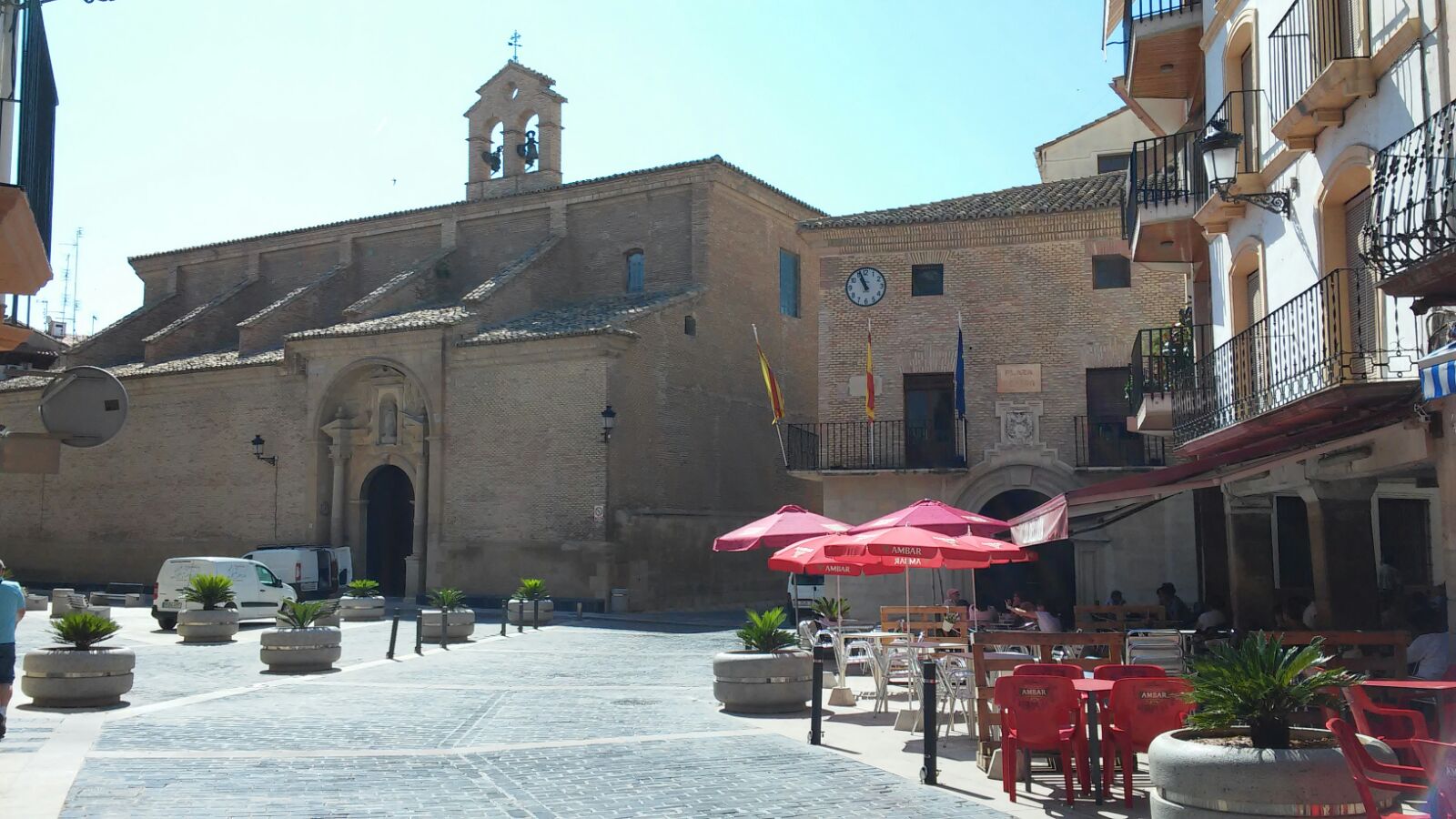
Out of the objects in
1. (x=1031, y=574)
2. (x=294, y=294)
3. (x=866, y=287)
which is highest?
(x=294, y=294)

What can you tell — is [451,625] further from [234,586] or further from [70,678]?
[70,678]

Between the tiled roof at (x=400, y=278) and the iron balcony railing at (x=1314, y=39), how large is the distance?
86.9 feet

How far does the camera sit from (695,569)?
32000 millimetres

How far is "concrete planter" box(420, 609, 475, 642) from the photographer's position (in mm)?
21359

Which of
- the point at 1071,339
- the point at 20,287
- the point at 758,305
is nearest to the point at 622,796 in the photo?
the point at 20,287

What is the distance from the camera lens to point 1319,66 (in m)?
11.9

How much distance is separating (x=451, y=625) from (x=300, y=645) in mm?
4750

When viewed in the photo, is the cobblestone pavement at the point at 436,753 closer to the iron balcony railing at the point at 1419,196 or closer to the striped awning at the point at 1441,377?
the striped awning at the point at 1441,377

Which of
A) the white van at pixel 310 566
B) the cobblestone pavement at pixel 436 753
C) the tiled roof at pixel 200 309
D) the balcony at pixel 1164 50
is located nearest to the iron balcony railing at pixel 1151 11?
the balcony at pixel 1164 50

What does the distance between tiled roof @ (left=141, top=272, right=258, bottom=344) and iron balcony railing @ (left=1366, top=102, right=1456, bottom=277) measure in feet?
126

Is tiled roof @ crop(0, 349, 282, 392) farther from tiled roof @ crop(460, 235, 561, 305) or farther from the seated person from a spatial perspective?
the seated person

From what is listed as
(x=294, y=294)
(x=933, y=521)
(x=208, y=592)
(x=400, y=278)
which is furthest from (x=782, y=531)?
(x=294, y=294)

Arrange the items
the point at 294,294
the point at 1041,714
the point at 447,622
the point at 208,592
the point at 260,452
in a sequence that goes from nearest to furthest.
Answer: the point at 1041,714
the point at 447,622
the point at 208,592
the point at 260,452
the point at 294,294

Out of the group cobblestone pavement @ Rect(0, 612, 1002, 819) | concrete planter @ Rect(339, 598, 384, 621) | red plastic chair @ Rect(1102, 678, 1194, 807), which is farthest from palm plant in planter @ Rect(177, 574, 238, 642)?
red plastic chair @ Rect(1102, 678, 1194, 807)
